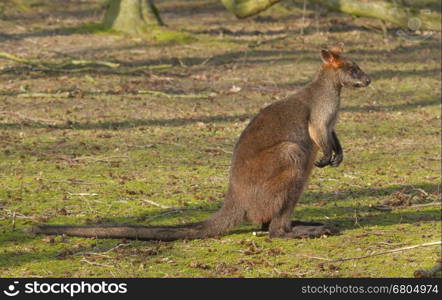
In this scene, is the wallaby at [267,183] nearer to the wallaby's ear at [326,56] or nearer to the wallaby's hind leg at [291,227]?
the wallaby's hind leg at [291,227]

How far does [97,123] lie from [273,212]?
14.1 feet

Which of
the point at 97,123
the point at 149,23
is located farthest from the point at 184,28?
the point at 97,123

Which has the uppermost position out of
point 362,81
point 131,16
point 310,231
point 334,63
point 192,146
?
point 334,63

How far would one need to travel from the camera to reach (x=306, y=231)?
588 centimetres

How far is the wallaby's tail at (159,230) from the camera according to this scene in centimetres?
556

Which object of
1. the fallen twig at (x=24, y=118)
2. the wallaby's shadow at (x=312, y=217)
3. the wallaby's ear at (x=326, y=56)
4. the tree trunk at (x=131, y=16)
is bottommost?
the fallen twig at (x=24, y=118)

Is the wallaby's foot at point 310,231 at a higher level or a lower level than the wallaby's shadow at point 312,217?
higher

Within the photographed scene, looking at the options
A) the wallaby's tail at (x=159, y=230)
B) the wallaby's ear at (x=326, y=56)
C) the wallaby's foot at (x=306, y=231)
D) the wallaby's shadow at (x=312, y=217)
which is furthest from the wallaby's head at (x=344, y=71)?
the wallaby's tail at (x=159, y=230)

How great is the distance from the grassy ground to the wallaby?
90 mm

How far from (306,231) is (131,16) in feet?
31.6

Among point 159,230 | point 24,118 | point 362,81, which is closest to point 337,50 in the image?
point 362,81

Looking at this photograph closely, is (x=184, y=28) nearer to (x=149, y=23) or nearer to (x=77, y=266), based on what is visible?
(x=149, y=23)

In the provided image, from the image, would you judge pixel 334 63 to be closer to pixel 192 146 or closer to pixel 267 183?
pixel 267 183

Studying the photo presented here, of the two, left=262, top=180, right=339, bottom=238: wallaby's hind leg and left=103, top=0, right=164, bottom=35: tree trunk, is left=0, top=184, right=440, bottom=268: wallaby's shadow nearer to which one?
left=262, top=180, right=339, bottom=238: wallaby's hind leg
